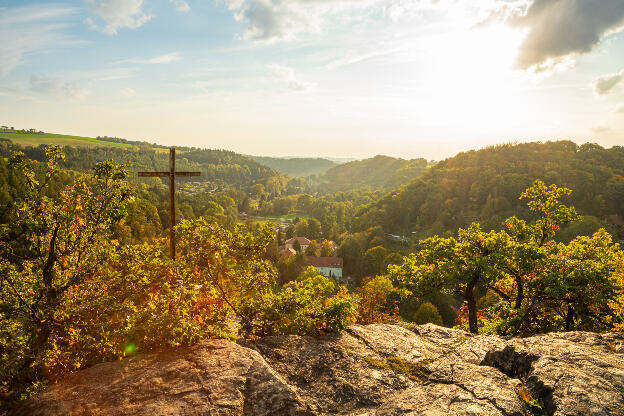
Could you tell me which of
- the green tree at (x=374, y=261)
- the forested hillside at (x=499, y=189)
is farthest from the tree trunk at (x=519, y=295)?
the forested hillside at (x=499, y=189)

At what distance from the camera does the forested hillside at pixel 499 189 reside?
84.6 metres

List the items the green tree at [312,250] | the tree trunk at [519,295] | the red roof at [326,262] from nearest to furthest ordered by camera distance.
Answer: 1. the tree trunk at [519,295]
2. the red roof at [326,262]
3. the green tree at [312,250]

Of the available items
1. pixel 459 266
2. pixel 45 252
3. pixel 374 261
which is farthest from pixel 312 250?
pixel 45 252

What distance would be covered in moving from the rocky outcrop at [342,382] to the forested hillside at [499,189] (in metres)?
80.1

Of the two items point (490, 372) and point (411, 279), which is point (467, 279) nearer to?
point (411, 279)

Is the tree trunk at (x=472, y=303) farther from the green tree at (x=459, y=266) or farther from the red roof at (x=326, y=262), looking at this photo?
the red roof at (x=326, y=262)

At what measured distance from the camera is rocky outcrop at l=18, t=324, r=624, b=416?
4.52 m

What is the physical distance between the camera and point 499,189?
315 feet

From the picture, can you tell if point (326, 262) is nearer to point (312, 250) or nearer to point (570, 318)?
point (312, 250)

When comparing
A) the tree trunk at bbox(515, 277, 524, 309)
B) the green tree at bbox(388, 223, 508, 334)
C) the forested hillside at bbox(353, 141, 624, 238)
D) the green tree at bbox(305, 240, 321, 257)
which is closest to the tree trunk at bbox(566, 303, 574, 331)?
the tree trunk at bbox(515, 277, 524, 309)

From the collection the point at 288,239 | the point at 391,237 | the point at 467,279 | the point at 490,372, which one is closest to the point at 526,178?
the point at 391,237

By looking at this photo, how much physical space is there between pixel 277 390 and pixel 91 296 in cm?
407

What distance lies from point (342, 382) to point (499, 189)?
10846 cm

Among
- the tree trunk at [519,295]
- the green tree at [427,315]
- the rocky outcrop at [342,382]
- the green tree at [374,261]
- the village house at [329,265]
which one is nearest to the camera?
the rocky outcrop at [342,382]
